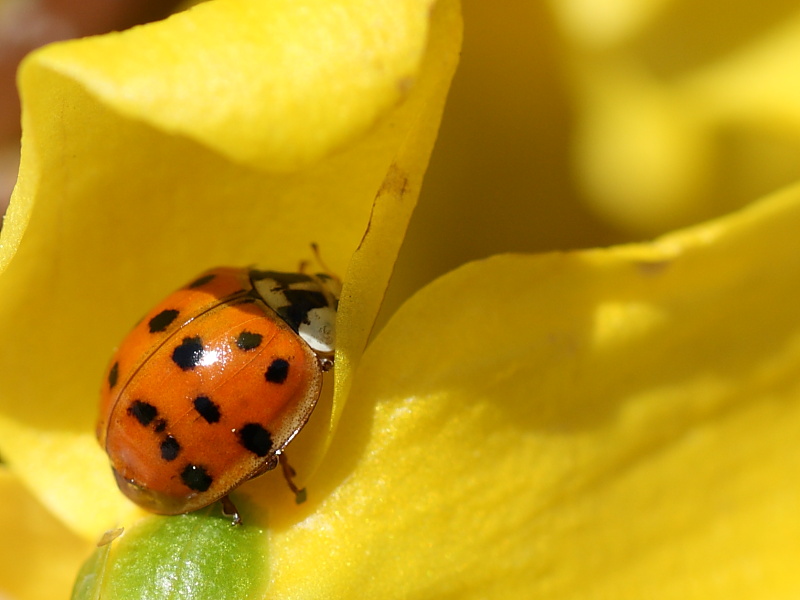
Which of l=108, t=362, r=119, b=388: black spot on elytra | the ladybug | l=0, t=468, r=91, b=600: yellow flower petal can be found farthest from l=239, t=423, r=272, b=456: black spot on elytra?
l=0, t=468, r=91, b=600: yellow flower petal

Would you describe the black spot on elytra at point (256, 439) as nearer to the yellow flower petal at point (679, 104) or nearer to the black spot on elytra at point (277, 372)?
the black spot on elytra at point (277, 372)

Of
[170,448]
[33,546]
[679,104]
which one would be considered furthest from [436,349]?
[33,546]

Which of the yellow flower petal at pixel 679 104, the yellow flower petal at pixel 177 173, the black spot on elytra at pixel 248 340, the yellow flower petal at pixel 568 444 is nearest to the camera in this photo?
the yellow flower petal at pixel 177 173

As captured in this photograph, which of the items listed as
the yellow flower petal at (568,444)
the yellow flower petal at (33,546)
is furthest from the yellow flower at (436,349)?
the yellow flower petal at (33,546)

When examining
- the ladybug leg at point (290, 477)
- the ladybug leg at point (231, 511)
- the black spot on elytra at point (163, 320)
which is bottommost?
the ladybug leg at point (231, 511)

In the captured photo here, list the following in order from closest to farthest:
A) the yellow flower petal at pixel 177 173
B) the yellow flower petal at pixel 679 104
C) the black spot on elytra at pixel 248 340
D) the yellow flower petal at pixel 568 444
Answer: the yellow flower petal at pixel 177 173
the yellow flower petal at pixel 568 444
the black spot on elytra at pixel 248 340
the yellow flower petal at pixel 679 104

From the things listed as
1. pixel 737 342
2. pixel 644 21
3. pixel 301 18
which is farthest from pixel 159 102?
pixel 644 21
